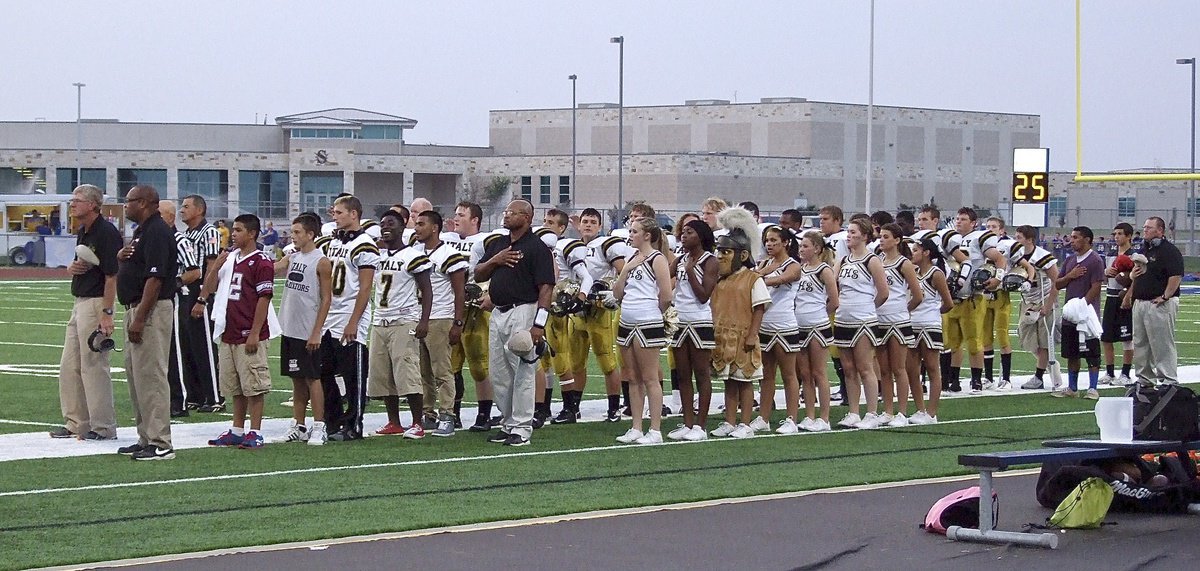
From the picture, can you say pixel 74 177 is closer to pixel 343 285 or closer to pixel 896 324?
pixel 343 285

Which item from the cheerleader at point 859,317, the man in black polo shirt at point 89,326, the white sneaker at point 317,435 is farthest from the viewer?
the cheerleader at point 859,317

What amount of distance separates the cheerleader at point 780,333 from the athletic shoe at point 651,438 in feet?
3.84

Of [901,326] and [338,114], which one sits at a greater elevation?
[338,114]

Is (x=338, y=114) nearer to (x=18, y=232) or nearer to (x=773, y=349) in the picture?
(x=18, y=232)

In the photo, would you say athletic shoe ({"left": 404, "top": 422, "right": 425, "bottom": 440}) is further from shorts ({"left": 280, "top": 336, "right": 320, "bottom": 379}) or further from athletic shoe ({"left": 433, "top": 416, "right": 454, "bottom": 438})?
shorts ({"left": 280, "top": 336, "right": 320, "bottom": 379})

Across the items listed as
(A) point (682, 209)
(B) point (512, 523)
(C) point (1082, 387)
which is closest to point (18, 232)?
(A) point (682, 209)

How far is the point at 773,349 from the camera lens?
1388 cm

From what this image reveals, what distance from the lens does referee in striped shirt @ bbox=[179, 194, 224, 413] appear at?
49.6 ft

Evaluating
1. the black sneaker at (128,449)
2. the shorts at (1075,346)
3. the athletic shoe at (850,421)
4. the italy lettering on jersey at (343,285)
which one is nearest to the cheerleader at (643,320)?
the italy lettering on jersey at (343,285)

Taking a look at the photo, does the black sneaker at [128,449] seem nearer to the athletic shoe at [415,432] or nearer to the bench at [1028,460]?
the athletic shoe at [415,432]

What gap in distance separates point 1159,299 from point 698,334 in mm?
6013

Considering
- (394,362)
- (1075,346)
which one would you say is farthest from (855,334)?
(1075,346)

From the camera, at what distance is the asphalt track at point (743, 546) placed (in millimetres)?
8141

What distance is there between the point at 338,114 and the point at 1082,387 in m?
68.2
